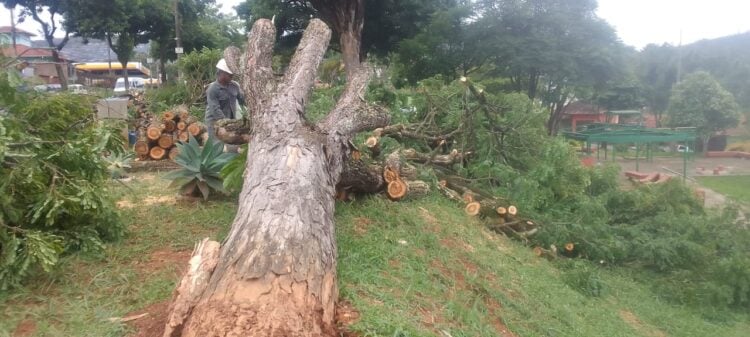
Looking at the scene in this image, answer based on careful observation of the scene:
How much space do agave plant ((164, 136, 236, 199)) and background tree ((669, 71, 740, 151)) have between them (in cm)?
2027

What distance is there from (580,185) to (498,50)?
7.78 meters

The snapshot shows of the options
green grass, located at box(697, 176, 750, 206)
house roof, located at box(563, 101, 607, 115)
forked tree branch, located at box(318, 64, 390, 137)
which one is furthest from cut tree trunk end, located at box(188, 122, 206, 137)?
house roof, located at box(563, 101, 607, 115)

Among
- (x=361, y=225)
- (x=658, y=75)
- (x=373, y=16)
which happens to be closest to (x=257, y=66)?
(x=361, y=225)

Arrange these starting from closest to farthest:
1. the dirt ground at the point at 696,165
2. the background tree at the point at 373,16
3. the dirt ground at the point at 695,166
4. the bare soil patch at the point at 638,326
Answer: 1. the bare soil patch at the point at 638,326
2. the dirt ground at the point at 695,166
3. the dirt ground at the point at 696,165
4. the background tree at the point at 373,16

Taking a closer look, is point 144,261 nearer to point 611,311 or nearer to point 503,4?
point 611,311

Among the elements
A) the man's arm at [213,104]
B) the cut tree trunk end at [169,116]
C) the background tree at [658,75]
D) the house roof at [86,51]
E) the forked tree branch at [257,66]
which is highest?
the house roof at [86,51]

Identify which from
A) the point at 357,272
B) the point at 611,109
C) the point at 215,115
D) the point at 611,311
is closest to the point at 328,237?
the point at 357,272

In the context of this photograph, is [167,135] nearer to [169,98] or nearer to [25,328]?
[169,98]

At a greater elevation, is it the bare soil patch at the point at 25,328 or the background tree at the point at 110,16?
the background tree at the point at 110,16

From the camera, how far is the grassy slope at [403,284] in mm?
2959

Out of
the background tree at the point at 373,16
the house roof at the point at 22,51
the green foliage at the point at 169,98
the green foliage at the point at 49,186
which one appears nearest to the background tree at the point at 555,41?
the background tree at the point at 373,16

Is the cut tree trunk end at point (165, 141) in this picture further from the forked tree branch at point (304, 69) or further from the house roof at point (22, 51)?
the forked tree branch at point (304, 69)

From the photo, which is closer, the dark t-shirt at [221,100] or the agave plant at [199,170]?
the agave plant at [199,170]

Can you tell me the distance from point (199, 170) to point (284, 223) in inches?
86.1
